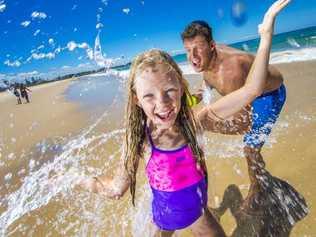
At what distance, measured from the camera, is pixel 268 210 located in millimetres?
3410

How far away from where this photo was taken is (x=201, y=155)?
7.97ft

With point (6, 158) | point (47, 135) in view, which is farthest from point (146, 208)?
point (47, 135)

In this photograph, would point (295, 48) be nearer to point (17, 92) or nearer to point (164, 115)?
point (17, 92)

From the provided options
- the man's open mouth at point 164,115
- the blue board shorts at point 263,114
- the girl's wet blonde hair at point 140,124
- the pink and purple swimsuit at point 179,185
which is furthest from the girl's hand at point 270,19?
the blue board shorts at point 263,114

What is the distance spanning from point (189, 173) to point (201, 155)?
0.16 meters

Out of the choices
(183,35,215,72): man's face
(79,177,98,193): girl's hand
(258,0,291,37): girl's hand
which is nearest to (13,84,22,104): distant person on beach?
(183,35,215,72): man's face

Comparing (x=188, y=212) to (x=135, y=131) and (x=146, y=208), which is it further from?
(x=146, y=208)

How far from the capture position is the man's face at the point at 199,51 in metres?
3.82

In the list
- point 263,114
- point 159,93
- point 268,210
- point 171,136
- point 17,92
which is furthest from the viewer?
point 17,92

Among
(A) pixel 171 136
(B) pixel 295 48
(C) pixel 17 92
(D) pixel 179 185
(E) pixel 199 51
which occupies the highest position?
(E) pixel 199 51

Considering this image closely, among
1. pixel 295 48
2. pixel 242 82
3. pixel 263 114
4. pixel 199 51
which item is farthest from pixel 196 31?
pixel 295 48

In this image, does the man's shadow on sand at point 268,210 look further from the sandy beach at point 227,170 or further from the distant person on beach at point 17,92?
the distant person on beach at point 17,92

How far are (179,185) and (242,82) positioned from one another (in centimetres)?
194

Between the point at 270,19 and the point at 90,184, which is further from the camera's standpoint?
the point at 90,184
